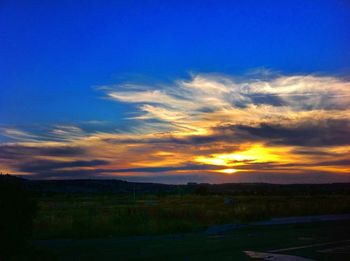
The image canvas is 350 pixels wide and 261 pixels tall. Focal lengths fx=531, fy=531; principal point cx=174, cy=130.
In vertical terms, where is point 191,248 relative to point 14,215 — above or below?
below

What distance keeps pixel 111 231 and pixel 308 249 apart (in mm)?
11458

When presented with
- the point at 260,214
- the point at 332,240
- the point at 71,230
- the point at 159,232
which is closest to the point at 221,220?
the point at 260,214

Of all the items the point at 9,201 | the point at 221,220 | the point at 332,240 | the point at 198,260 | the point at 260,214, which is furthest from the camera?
the point at 260,214

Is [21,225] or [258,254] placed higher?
[21,225]

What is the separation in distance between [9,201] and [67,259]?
3.09 m

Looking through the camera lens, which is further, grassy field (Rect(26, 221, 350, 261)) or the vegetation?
grassy field (Rect(26, 221, 350, 261))

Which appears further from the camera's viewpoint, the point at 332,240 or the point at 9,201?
the point at 332,240

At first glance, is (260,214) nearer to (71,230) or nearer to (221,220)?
(221,220)

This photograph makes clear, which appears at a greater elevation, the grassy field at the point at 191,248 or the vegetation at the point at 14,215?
the vegetation at the point at 14,215

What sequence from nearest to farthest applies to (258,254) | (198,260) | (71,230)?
(198,260) → (258,254) → (71,230)

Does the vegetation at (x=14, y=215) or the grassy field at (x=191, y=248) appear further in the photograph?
the grassy field at (x=191, y=248)

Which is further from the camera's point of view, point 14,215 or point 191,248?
point 191,248

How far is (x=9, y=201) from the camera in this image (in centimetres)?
1318

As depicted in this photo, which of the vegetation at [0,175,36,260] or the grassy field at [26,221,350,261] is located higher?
the vegetation at [0,175,36,260]
